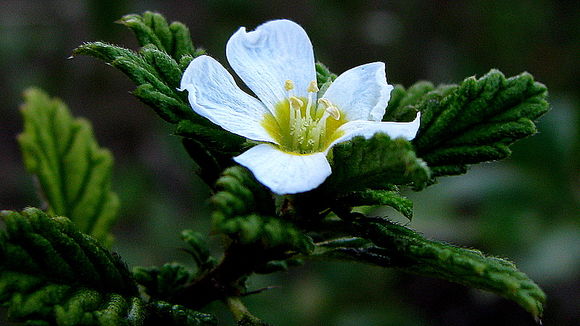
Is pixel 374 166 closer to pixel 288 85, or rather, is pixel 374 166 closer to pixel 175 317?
pixel 288 85

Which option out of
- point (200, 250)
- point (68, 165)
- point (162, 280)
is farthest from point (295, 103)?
point (68, 165)

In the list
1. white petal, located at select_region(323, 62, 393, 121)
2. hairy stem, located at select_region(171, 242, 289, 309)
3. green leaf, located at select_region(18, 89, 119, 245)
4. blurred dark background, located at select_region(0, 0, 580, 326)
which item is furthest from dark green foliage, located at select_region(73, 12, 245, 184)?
blurred dark background, located at select_region(0, 0, 580, 326)

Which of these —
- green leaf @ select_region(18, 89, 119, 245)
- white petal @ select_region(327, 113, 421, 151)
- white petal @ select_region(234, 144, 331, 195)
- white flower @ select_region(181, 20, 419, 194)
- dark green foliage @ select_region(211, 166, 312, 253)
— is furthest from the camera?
green leaf @ select_region(18, 89, 119, 245)

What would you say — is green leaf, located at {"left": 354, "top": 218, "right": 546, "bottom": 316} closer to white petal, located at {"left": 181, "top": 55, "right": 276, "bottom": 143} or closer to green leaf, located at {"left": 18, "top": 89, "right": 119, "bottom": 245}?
white petal, located at {"left": 181, "top": 55, "right": 276, "bottom": 143}

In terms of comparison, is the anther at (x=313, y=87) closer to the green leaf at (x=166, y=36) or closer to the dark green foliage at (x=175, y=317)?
the green leaf at (x=166, y=36)

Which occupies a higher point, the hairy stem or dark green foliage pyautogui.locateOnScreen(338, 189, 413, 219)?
dark green foliage pyautogui.locateOnScreen(338, 189, 413, 219)

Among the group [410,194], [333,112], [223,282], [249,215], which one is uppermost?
[410,194]
